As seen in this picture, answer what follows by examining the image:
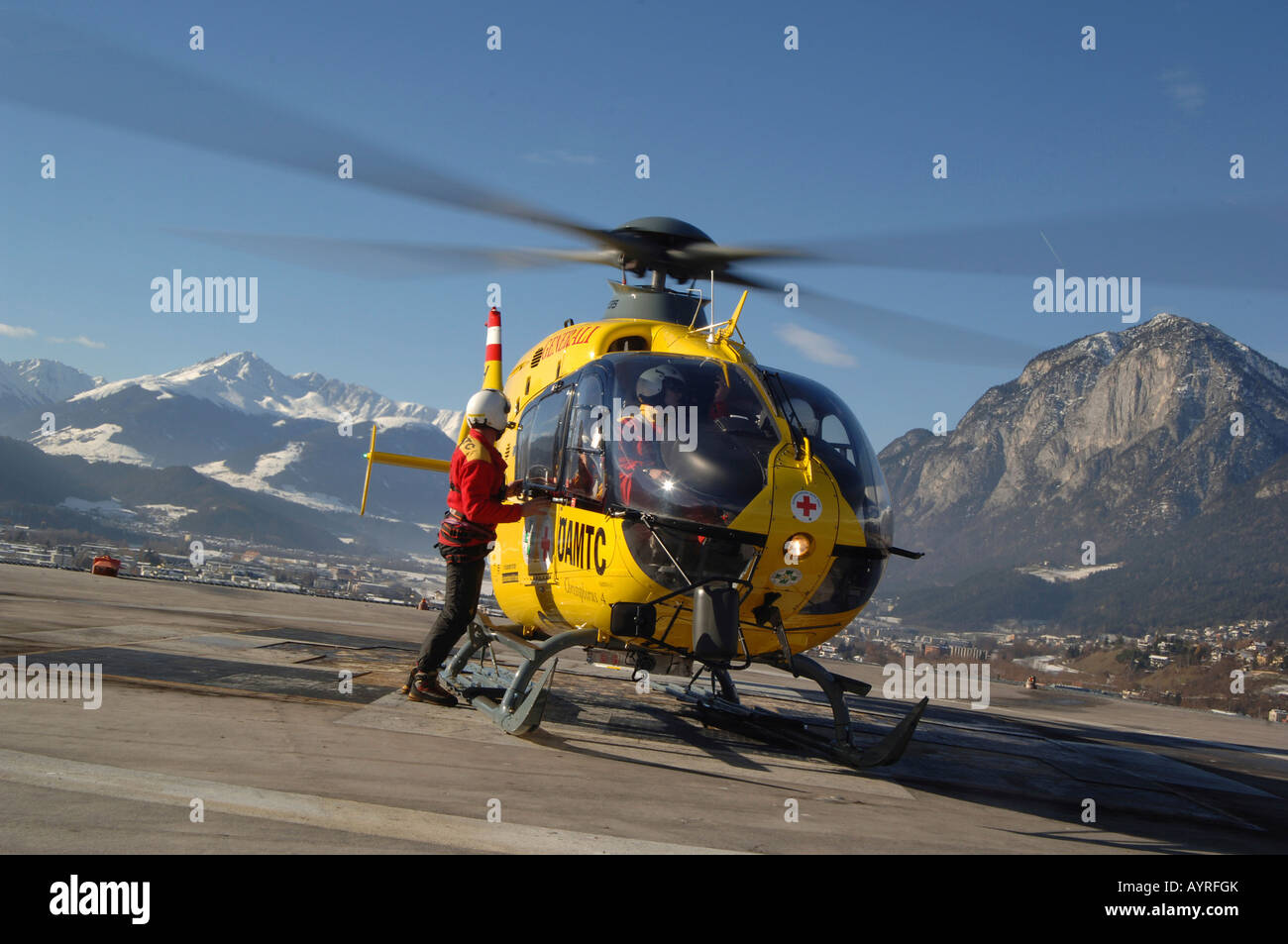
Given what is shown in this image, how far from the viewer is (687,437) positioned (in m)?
8.29

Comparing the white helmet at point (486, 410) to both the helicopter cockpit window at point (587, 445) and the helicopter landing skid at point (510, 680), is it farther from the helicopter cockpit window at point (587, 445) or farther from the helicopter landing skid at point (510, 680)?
the helicopter landing skid at point (510, 680)

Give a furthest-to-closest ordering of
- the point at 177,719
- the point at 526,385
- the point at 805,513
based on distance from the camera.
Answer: the point at 526,385
the point at 805,513
the point at 177,719

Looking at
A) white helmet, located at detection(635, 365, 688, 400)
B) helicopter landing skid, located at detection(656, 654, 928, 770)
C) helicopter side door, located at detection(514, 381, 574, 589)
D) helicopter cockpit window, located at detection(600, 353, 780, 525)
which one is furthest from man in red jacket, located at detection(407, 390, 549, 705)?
helicopter landing skid, located at detection(656, 654, 928, 770)

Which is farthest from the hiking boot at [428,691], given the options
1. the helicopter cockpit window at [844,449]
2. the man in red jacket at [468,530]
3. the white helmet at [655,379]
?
the helicopter cockpit window at [844,449]

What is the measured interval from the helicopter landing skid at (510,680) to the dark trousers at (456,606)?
613 millimetres

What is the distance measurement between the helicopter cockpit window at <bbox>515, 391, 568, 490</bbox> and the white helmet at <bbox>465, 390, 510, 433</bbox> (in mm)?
438

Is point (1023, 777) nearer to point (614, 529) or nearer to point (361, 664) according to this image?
A: point (614, 529)

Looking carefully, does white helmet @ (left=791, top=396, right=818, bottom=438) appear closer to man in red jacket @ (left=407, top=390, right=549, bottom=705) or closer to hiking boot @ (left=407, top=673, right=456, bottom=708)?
man in red jacket @ (left=407, top=390, right=549, bottom=705)

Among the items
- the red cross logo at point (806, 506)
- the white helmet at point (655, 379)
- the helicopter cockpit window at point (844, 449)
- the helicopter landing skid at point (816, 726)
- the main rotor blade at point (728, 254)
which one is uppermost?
the main rotor blade at point (728, 254)

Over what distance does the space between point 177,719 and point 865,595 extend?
6.08 metres

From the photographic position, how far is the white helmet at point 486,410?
32.4 ft
